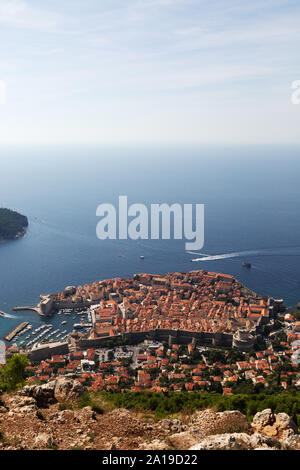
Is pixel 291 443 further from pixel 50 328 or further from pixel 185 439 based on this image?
pixel 50 328

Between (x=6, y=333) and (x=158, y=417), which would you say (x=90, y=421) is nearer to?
(x=158, y=417)

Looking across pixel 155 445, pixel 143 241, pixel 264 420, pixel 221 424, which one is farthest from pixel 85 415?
pixel 143 241

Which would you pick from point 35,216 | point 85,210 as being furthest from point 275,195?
point 35,216

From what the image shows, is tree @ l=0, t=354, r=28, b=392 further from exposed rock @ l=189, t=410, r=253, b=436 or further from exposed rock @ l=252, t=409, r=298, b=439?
exposed rock @ l=252, t=409, r=298, b=439

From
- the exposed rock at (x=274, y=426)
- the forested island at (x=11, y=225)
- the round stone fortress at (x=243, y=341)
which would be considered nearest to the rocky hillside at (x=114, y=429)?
the exposed rock at (x=274, y=426)

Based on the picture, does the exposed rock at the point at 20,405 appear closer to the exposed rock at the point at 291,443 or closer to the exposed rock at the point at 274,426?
the exposed rock at the point at 274,426
